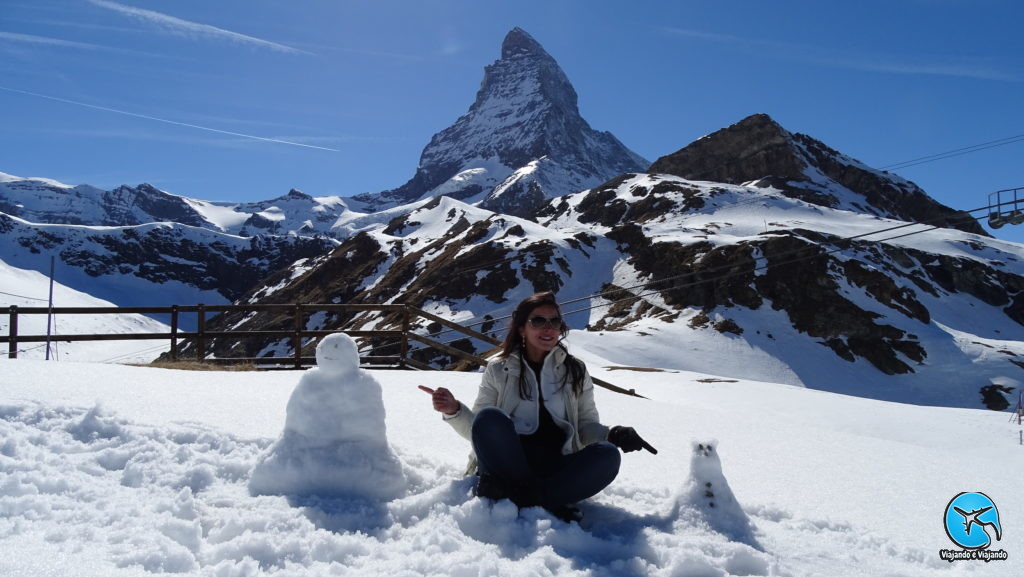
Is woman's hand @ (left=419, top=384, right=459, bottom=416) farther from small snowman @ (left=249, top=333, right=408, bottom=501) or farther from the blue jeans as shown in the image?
small snowman @ (left=249, top=333, right=408, bottom=501)

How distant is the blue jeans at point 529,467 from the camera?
3.36 meters

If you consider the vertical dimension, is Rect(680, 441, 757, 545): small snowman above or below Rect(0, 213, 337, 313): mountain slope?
below

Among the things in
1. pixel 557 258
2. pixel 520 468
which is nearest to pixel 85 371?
pixel 520 468

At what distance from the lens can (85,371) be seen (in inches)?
256

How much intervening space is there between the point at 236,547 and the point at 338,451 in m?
0.93

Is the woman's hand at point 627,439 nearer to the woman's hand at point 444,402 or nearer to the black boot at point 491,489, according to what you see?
the black boot at point 491,489


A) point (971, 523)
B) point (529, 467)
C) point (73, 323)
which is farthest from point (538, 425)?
point (73, 323)

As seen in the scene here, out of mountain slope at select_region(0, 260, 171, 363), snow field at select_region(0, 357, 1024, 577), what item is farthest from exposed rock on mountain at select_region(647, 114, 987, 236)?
mountain slope at select_region(0, 260, 171, 363)

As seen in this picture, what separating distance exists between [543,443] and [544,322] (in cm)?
76

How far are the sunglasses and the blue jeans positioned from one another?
60 centimetres

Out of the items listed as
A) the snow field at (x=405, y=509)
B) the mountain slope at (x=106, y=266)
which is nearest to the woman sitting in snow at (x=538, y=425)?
the snow field at (x=405, y=509)

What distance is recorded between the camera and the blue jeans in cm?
336

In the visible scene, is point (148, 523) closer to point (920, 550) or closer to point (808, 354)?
point (920, 550)

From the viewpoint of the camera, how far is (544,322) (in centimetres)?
371
